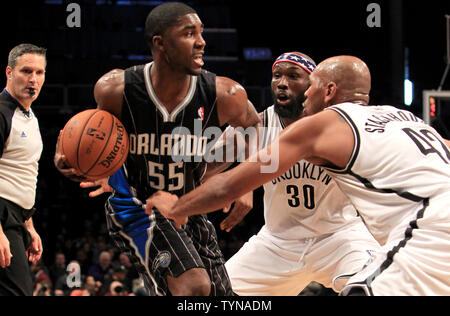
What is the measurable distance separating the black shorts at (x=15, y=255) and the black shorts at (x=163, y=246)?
0.71 m

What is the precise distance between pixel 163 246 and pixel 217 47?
8735 mm

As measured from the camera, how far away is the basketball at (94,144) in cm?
300

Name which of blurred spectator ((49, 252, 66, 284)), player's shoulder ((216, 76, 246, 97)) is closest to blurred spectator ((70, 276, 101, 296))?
blurred spectator ((49, 252, 66, 284))

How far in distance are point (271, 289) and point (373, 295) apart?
1.63 meters

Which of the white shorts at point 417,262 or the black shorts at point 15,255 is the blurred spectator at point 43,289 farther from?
the white shorts at point 417,262

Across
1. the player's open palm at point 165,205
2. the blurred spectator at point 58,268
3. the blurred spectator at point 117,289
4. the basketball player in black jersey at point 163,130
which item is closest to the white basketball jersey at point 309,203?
the basketball player in black jersey at point 163,130

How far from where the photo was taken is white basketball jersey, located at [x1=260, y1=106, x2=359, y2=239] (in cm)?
394

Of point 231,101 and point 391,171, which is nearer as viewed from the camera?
point 391,171

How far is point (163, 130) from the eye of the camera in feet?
10.5

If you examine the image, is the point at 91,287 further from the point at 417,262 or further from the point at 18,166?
the point at 417,262

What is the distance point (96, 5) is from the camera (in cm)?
1162

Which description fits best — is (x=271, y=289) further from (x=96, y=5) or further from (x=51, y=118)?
(x=96, y=5)

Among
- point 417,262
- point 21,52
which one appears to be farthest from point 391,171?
point 21,52

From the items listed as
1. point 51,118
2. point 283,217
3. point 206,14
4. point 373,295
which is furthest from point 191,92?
point 206,14
